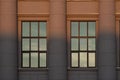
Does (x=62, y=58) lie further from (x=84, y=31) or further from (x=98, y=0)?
(x=98, y=0)

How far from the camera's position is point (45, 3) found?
29.8m

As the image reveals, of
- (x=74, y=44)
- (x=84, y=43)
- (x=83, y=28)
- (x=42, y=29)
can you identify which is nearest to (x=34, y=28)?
(x=42, y=29)

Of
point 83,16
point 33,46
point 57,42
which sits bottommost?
point 33,46

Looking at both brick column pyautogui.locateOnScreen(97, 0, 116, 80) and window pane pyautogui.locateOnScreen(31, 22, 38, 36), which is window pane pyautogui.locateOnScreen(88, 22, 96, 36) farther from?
window pane pyautogui.locateOnScreen(31, 22, 38, 36)

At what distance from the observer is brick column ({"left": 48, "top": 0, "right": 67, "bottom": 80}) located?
95.2ft

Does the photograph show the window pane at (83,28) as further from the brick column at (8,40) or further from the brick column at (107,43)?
the brick column at (8,40)

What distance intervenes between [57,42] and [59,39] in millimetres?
208

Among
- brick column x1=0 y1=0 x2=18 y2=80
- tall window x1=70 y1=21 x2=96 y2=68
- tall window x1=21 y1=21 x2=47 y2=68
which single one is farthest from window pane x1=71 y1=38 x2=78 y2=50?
brick column x1=0 y1=0 x2=18 y2=80

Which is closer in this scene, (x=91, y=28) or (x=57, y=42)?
(x=57, y=42)

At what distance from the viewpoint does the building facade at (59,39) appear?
95.3 feet

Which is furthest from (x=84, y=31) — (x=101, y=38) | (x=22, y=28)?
(x=22, y=28)

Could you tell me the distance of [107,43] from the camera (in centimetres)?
2903

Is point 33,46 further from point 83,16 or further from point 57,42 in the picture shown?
point 83,16

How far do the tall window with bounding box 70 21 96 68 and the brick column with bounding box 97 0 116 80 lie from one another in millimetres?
675
